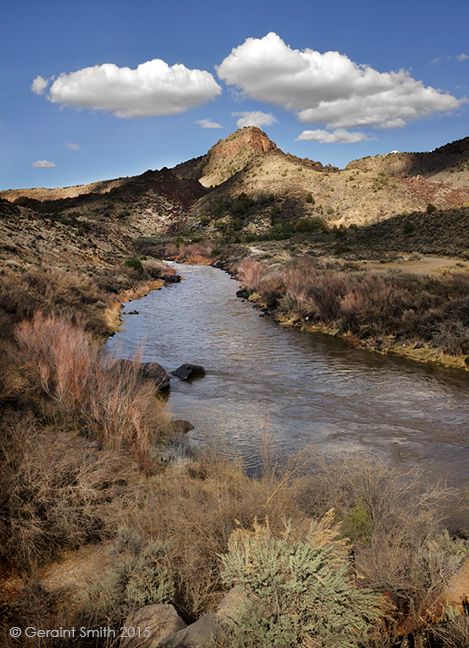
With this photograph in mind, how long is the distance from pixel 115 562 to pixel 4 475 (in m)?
1.91

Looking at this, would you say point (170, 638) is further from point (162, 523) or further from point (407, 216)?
point (407, 216)

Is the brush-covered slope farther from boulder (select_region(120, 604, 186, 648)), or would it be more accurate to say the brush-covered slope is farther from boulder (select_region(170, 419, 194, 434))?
boulder (select_region(120, 604, 186, 648))

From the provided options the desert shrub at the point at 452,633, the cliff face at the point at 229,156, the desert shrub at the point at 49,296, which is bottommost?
the desert shrub at the point at 452,633

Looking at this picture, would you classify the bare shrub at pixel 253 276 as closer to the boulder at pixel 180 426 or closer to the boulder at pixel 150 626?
the boulder at pixel 180 426

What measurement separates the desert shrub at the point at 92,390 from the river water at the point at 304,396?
1163mm

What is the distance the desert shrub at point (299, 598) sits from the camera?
12.3ft

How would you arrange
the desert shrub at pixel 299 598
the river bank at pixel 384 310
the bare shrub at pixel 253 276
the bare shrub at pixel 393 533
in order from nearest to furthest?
A: 1. the desert shrub at pixel 299 598
2. the bare shrub at pixel 393 533
3. the river bank at pixel 384 310
4. the bare shrub at pixel 253 276

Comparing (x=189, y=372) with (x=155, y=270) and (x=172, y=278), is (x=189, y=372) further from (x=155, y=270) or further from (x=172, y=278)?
(x=155, y=270)

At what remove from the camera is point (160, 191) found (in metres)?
101

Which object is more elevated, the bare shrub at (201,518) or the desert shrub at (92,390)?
the desert shrub at (92,390)

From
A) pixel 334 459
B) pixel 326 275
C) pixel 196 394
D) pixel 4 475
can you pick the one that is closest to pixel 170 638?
pixel 4 475

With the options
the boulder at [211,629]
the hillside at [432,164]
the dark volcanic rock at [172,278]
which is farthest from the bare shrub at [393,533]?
the hillside at [432,164]

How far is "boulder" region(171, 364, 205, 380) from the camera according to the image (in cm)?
1436

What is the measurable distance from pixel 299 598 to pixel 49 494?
3436 mm
